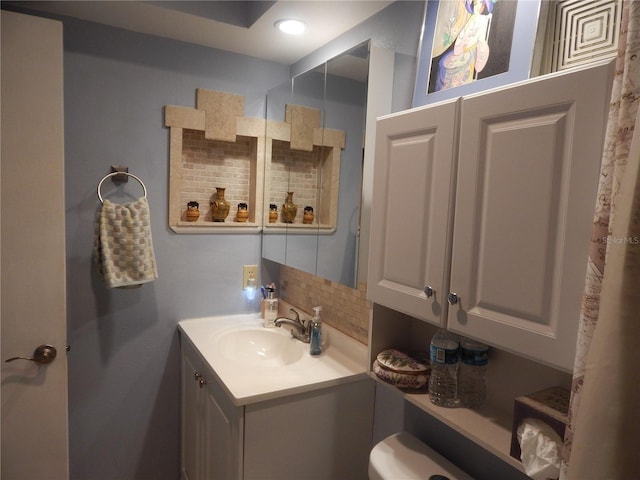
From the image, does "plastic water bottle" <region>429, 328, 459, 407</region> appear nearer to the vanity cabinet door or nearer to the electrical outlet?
the vanity cabinet door

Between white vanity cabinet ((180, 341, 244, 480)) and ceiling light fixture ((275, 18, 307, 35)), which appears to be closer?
white vanity cabinet ((180, 341, 244, 480))

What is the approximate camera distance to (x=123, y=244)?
1.85 metres

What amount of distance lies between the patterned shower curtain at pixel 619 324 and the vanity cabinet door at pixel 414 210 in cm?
37

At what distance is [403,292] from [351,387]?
2.06 feet

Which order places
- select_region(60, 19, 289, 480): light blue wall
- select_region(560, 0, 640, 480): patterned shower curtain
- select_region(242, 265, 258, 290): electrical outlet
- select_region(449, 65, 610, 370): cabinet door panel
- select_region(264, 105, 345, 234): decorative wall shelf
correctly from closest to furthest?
select_region(560, 0, 640, 480): patterned shower curtain
select_region(449, 65, 610, 370): cabinet door panel
select_region(264, 105, 345, 234): decorative wall shelf
select_region(60, 19, 289, 480): light blue wall
select_region(242, 265, 258, 290): electrical outlet

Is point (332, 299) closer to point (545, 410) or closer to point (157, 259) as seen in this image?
point (157, 259)

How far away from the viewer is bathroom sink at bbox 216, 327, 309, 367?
1.96 m

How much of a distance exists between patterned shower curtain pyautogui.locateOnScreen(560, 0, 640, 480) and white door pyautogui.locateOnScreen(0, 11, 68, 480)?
1706 millimetres

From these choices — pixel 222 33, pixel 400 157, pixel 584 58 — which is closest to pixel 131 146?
pixel 222 33

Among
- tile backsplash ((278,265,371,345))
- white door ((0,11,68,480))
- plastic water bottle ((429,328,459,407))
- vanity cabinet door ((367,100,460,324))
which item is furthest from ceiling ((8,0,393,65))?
plastic water bottle ((429,328,459,407))

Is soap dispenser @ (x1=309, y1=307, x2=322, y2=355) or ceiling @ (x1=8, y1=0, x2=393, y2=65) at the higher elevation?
ceiling @ (x1=8, y1=0, x2=393, y2=65)

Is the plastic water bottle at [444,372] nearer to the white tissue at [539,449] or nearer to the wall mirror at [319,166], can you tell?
the white tissue at [539,449]

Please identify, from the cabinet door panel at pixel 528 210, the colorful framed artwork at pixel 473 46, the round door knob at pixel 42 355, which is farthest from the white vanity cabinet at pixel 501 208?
the round door knob at pixel 42 355

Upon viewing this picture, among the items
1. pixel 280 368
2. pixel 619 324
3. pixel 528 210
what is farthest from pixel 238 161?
pixel 619 324
